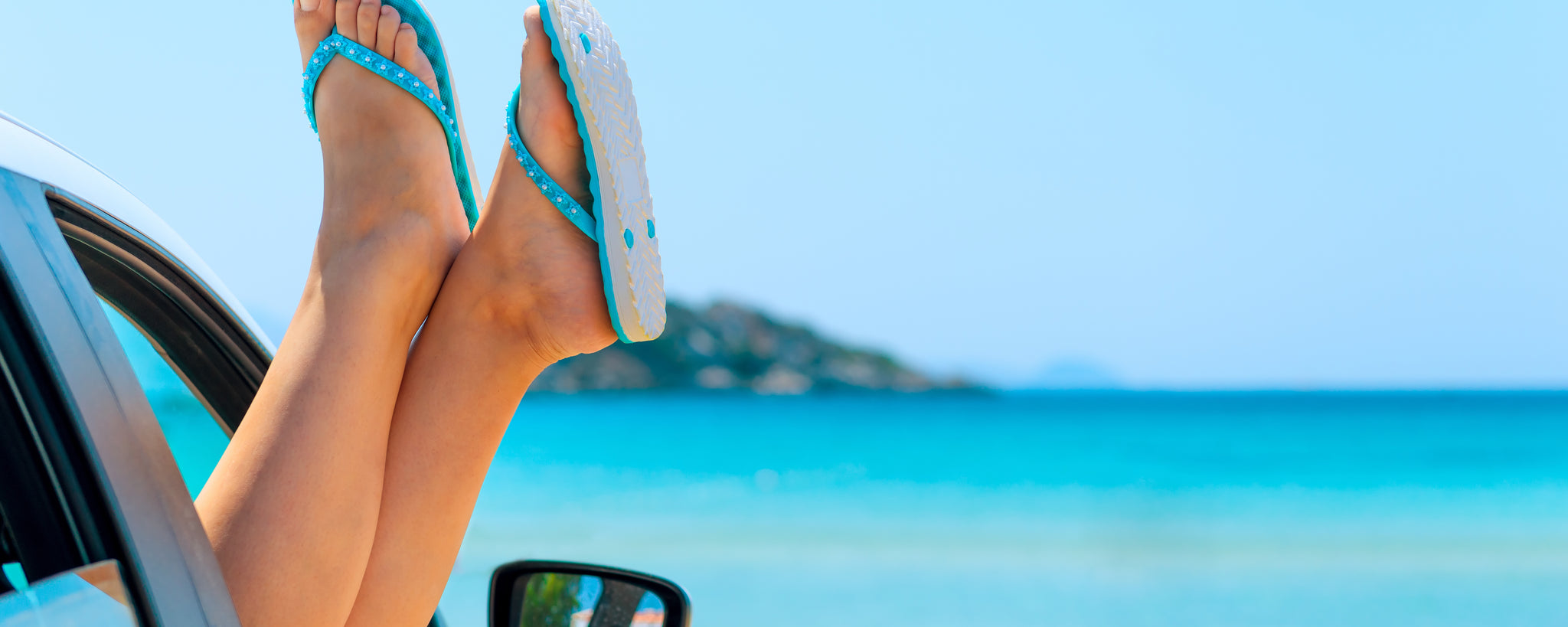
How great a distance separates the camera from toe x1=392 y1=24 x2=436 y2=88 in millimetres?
1386

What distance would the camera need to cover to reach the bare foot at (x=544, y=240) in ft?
4.10

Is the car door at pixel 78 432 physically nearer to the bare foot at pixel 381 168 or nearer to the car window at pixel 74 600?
the car window at pixel 74 600

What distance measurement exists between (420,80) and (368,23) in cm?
11

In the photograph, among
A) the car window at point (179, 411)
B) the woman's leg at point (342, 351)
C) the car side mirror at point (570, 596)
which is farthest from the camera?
the car side mirror at point (570, 596)

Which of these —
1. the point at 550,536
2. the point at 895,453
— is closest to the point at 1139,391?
the point at 895,453

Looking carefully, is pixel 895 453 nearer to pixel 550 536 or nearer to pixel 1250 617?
pixel 550 536

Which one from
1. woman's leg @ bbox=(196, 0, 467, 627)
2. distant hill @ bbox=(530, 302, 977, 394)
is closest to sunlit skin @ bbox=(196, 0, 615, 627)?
woman's leg @ bbox=(196, 0, 467, 627)

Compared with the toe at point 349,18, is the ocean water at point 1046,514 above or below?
above

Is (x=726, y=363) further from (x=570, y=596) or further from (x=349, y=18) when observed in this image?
(x=570, y=596)

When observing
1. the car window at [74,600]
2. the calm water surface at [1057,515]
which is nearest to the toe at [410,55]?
the car window at [74,600]

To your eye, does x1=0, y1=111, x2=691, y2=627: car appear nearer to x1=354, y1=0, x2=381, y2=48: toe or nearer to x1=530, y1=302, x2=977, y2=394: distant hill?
x1=354, y1=0, x2=381, y2=48: toe

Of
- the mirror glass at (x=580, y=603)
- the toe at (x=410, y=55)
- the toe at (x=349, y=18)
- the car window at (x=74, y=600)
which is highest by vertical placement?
the toe at (x=349, y=18)

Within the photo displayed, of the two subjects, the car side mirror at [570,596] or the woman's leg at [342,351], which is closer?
the woman's leg at [342,351]

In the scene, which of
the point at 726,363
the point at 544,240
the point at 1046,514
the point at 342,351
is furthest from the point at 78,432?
the point at 726,363
